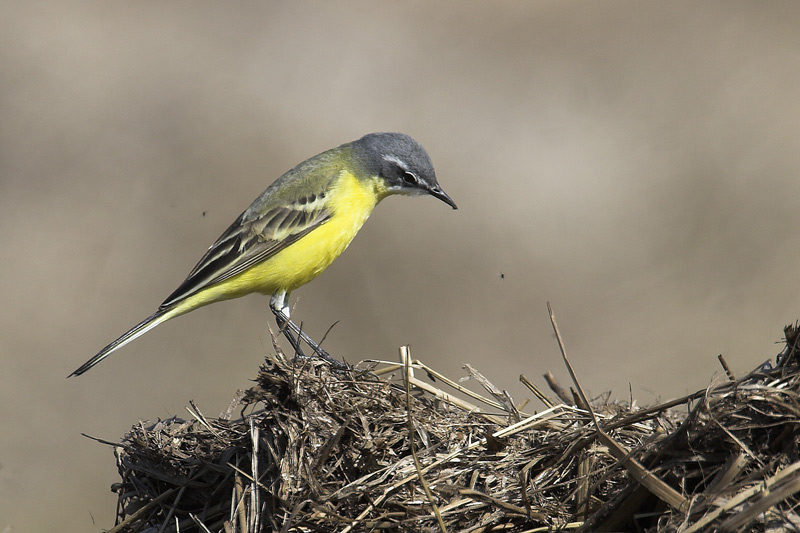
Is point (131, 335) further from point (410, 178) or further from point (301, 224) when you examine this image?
point (410, 178)

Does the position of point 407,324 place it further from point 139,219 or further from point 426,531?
point 426,531

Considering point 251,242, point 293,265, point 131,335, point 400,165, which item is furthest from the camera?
point 400,165

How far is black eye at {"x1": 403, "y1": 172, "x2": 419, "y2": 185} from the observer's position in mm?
7637

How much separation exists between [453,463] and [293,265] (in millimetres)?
A: 3501

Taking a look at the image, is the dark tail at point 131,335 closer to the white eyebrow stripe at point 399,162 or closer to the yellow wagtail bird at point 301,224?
the yellow wagtail bird at point 301,224

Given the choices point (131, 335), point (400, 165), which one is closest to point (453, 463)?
point (131, 335)

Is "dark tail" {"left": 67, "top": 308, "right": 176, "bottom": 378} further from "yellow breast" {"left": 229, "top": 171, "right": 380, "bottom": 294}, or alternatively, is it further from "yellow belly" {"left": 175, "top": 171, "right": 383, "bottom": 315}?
"yellow breast" {"left": 229, "top": 171, "right": 380, "bottom": 294}

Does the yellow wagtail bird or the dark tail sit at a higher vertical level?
the yellow wagtail bird

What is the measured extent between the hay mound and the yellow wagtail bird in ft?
8.02

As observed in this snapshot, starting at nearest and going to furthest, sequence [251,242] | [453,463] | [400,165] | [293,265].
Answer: [453,463] < [293,265] < [251,242] < [400,165]

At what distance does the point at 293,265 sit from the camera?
23.4 ft

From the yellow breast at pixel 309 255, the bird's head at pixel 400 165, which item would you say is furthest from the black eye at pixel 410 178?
the yellow breast at pixel 309 255

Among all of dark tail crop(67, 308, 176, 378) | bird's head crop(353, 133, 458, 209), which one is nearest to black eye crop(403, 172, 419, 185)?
bird's head crop(353, 133, 458, 209)

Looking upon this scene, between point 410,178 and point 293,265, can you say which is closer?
point 293,265
